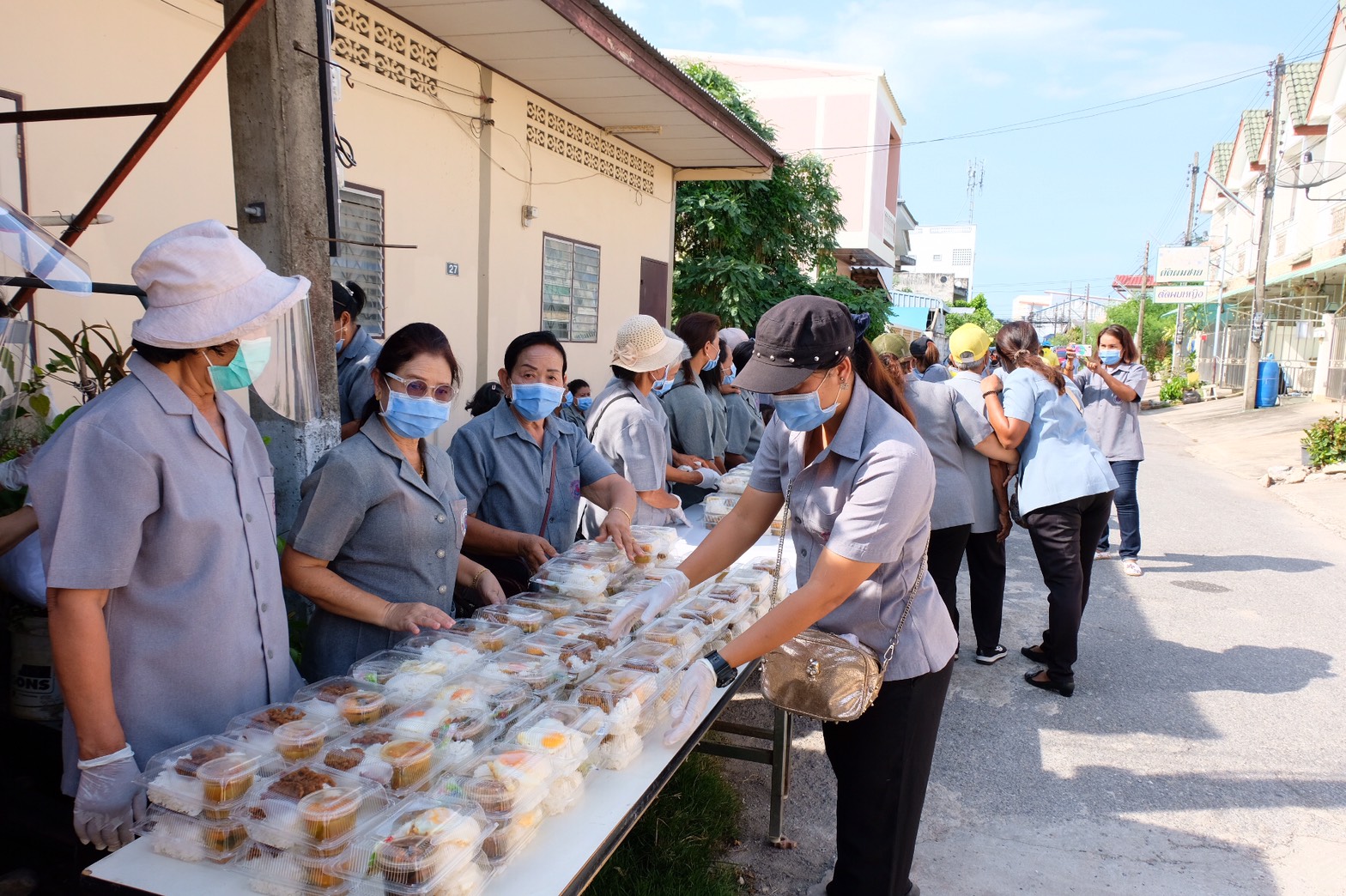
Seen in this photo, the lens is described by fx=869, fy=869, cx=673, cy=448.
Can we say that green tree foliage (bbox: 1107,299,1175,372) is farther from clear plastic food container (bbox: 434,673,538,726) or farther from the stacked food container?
clear plastic food container (bbox: 434,673,538,726)

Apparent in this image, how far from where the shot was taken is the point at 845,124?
89.2 feet

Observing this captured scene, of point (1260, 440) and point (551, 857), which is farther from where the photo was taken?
point (1260, 440)

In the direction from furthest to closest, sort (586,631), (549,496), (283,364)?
(549,496), (586,631), (283,364)

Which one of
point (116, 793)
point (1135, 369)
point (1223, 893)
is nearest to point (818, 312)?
point (116, 793)

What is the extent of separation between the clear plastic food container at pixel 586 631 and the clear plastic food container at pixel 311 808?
0.88 metres

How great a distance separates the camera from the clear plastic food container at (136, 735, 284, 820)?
1.65 metres

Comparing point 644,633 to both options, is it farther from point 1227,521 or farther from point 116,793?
point 1227,521

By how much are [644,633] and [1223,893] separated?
240 centimetres

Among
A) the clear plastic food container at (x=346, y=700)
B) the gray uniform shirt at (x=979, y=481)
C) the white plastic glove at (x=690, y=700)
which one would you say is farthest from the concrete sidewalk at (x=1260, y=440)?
the clear plastic food container at (x=346, y=700)

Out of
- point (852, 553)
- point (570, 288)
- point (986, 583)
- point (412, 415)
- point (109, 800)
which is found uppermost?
point (570, 288)

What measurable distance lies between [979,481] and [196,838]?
14.1ft

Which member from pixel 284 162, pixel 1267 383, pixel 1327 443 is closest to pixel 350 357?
pixel 284 162

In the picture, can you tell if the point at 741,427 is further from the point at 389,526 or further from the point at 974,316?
the point at 974,316

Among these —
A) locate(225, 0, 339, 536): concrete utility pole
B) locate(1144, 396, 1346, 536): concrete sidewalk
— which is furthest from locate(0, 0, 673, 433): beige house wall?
locate(1144, 396, 1346, 536): concrete sidewalk
